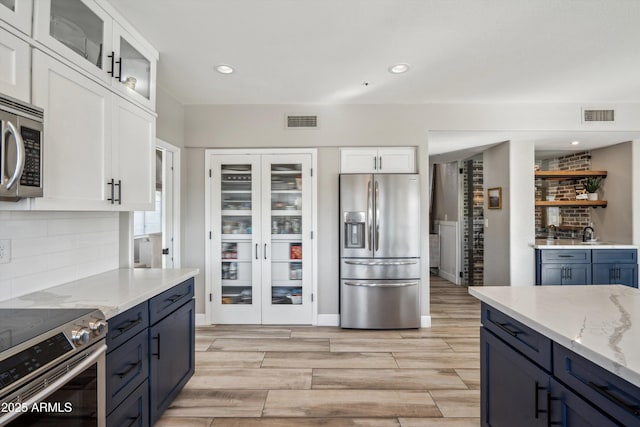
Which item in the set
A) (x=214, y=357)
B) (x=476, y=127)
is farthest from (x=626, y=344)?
(x=476, y=127)

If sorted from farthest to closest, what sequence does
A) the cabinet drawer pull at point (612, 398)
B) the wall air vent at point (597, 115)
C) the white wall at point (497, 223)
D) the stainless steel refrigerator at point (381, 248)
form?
1. the white wall at point (497, 223)
2. the wall air vent at point (597, 115)
3. the stainless steel refrigerator at point (381, 248)
4. the cabinet drawer pull at point (612, 398)

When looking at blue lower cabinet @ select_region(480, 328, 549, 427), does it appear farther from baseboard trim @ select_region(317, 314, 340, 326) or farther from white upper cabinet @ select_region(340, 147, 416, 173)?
white upper cabinet @ select_region(340, 147, 416, 173)

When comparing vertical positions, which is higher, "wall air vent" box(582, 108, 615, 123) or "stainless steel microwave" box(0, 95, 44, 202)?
"wall air vent" box(582, 108, 615, 123)

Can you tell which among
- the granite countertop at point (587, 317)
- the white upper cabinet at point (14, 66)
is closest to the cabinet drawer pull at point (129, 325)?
the white upper cabinet at point (14, 66)

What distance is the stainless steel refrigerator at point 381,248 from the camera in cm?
362

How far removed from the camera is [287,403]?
226cm

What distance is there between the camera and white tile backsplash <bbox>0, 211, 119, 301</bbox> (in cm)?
166

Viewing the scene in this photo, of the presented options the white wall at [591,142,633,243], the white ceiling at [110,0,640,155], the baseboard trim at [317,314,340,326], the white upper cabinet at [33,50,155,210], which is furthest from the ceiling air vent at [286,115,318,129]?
the white wall at [591,142,633,243]

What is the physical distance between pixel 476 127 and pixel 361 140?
1355mm

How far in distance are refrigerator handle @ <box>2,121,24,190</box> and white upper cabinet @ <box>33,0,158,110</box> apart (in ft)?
1.58

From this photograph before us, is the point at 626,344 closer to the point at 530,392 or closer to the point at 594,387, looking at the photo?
the point at 594,387

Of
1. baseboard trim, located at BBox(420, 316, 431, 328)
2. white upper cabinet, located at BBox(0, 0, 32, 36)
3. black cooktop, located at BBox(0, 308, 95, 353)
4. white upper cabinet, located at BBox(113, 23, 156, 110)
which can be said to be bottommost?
baseboard trim, located at BBox(420, 316, 431, 328)

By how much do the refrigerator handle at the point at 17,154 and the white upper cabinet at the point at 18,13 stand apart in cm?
45

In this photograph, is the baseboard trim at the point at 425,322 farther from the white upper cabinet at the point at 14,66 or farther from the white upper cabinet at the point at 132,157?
the white upper cabinet at the point at 14,66
